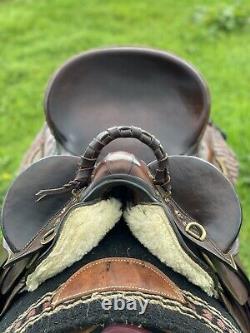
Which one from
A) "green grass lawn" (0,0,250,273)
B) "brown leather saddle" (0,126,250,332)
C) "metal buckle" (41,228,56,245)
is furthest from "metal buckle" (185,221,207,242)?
"green grass lawn" (0,0,250,273)

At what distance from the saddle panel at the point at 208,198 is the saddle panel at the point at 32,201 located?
24 cm

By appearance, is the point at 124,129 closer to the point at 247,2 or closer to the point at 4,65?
the point at 4,65

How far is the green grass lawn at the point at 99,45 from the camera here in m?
3.80

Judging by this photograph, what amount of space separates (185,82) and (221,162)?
0.29 m

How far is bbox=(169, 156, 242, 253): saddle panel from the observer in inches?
58.2

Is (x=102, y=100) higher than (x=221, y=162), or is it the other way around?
(x=102, y=100)

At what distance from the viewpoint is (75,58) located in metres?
2.13

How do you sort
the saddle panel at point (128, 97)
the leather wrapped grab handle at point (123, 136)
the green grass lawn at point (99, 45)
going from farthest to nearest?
the green grass lawn at point (99, 45) < the saddle panel at point (128, 97) < the leather wrapped grab handle at point (123, 136)

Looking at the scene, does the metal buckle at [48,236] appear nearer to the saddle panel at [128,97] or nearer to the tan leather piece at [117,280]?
the tan leather piece at [117,280]

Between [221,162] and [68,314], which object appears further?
[221,162]

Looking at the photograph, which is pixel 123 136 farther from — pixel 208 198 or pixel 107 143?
pixel 208 198

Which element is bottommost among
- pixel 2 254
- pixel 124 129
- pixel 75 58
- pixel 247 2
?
pixel 247 2

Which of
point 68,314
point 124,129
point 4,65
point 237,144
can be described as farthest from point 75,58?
point 4,65

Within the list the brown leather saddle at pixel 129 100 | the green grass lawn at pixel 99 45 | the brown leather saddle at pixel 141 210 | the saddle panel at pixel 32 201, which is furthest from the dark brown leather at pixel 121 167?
the green grass lawn at pixel 99 45
